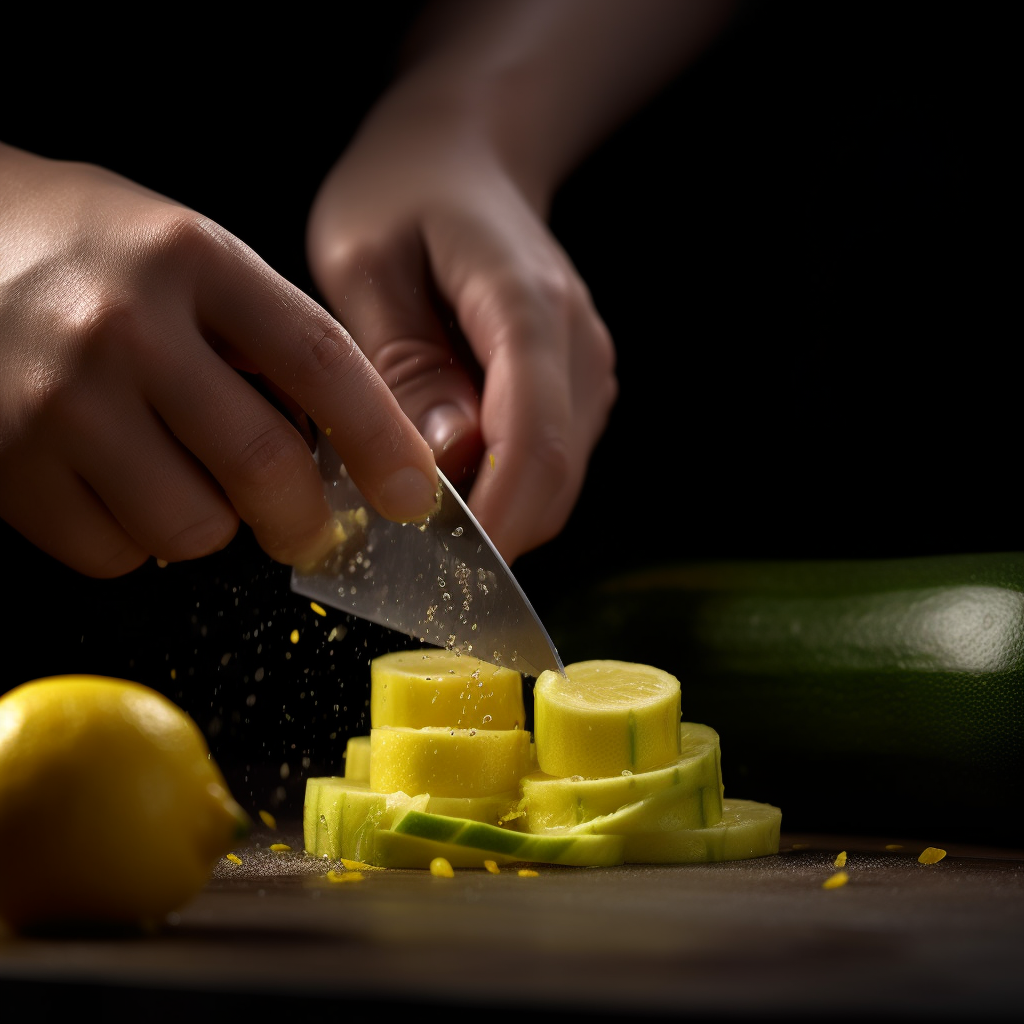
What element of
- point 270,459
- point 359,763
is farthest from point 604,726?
point 270,459

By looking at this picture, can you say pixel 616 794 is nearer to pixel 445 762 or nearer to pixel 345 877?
pixel 445 762

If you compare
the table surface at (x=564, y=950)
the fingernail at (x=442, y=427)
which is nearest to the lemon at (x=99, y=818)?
the table surface at (x=564, y=950)

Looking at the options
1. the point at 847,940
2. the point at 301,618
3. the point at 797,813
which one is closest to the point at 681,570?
the point at 797,813

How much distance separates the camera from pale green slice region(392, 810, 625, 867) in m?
1.53

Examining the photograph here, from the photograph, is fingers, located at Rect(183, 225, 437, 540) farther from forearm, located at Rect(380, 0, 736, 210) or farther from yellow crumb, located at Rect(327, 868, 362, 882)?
forearm, located at Rect(380, 0, 736, 210)

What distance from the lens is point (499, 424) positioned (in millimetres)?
1962

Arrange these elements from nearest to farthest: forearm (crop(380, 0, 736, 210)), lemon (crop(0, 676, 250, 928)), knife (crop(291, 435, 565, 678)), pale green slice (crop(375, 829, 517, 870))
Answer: lemon (crop(0, 676, 250, 928))
pale green slice (crop(375, 829, 517, 870))
knife (crop(291, 435, 565, 678))
forearm (crop(380, 0, 736, 210))

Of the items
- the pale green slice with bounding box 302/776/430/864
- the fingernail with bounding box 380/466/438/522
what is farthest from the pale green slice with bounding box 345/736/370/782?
the fingernail with bounding box 380/466/438/522

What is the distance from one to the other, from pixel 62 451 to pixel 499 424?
2.24 feet

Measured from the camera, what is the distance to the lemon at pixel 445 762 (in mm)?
1622

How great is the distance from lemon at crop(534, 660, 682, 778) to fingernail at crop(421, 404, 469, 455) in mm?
425

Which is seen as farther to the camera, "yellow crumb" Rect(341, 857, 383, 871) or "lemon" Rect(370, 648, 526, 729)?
"lemon" Rect(370, 648, 526, 729)

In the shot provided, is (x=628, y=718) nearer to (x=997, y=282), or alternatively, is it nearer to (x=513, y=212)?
(x=513, y=212)

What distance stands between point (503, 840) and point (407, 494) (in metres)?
0.44
